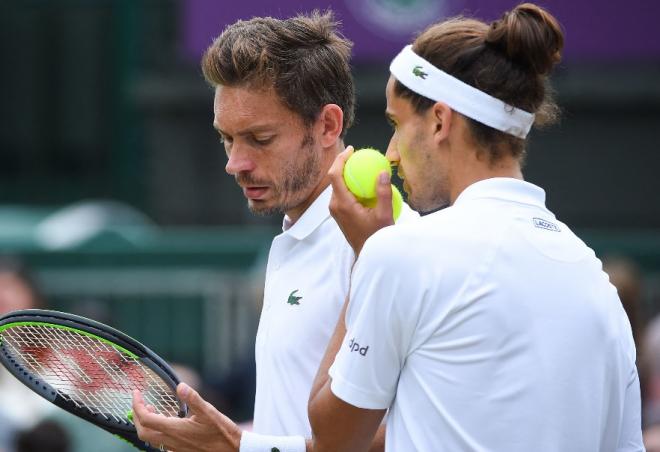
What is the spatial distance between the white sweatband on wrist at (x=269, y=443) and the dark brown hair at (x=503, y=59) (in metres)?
0.77

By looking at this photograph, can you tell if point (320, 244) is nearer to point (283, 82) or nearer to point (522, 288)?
point (283, 82)

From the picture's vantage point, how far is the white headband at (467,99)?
9.29 ft

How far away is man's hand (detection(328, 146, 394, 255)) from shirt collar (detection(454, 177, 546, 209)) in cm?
16

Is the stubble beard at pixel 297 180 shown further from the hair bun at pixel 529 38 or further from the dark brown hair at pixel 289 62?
the hair bun at pixel 529 38

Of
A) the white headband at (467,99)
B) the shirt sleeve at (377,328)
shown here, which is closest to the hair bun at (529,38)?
the white headband at (467,99)

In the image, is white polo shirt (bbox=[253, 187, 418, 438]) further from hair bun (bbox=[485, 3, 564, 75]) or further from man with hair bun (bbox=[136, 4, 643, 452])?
hair bun (bbox=[485, 3, 564, 75])

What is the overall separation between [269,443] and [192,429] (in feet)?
0.60

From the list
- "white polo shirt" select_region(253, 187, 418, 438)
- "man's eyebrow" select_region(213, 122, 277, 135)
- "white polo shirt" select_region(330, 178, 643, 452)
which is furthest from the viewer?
"man's eyebrow" select_region(213, 122, 277, 135)

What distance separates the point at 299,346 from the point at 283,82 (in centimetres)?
64

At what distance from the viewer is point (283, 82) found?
3.28 m

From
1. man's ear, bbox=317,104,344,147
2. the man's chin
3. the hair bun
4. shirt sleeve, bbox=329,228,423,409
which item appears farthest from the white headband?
the man's chin

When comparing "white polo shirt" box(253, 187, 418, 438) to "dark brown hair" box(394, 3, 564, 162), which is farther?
"white polo shirt" box(253, 187, 418, 438)

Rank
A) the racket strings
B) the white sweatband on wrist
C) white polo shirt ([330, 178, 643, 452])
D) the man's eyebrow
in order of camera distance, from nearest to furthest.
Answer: white polo shirt ([330, 178, 643, 452]) → the white sweatband on wrist → the man's eyebrow → the racket strings

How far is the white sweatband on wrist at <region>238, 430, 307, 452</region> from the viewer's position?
3.04 metres
